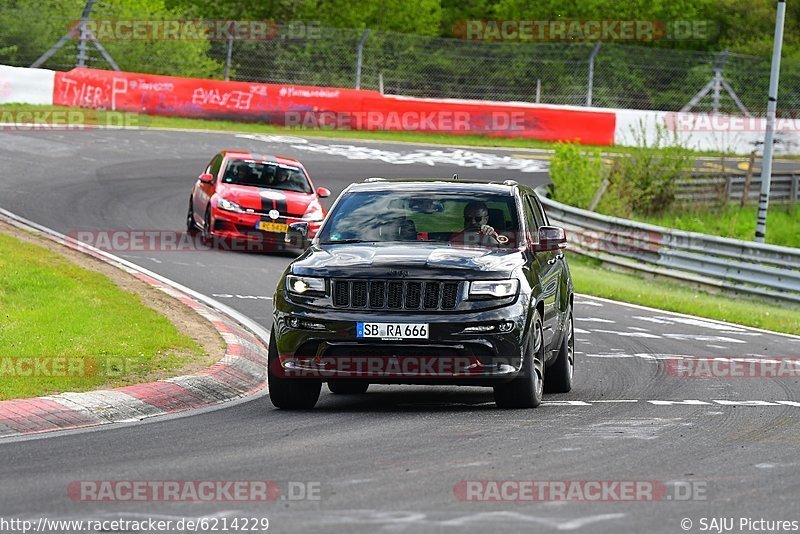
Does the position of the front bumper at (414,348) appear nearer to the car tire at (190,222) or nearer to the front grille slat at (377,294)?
the front grille slat at (377,294)

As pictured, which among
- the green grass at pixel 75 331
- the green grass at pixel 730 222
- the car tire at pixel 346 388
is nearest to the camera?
the green grass at pixel 75 331

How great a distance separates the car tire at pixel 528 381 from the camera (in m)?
10.6

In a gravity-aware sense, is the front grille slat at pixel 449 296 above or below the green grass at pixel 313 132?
above

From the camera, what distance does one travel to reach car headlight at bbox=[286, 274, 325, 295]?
34.4 feet

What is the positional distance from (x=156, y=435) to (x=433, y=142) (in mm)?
33258

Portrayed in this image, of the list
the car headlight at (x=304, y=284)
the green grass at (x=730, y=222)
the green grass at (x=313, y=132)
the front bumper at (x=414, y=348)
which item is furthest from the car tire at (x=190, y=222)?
the front bumper at (x=414, y=348)

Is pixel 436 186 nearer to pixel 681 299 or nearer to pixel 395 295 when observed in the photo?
pixel 395 295

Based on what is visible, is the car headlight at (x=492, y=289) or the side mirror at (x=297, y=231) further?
the side mirror at (x=297, y=231)

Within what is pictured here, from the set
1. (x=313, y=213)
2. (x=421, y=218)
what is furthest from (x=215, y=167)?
(x=421, y=218)

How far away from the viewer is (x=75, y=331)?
13031mm

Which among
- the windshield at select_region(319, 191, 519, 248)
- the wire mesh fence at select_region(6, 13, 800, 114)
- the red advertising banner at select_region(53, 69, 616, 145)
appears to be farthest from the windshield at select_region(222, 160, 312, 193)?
the wire mesh fence at select_region(6, 13, 800, 114)

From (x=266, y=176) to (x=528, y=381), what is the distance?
45.6ft

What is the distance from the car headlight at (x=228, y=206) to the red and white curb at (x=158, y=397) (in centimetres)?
750

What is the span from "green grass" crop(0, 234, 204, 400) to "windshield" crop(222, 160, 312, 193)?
22.2 feet
